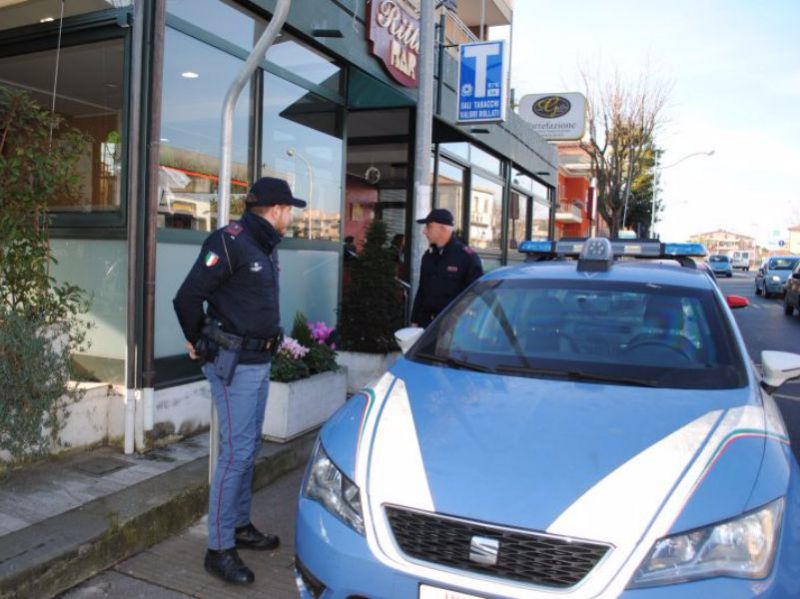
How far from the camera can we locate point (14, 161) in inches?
153

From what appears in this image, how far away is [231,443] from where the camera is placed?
3.20 meters

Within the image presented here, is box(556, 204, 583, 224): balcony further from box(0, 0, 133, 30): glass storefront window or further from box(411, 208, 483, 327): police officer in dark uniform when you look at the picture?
box(0, 0, 133, 30): glass storefront window

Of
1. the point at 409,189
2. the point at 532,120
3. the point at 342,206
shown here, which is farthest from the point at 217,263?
the point at 532,120

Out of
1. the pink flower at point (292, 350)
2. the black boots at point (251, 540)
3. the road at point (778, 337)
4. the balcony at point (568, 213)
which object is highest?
the balcony at point (568, 213)

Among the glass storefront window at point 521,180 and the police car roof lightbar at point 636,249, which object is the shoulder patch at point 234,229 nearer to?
the police car roof lightbar at point 636,249

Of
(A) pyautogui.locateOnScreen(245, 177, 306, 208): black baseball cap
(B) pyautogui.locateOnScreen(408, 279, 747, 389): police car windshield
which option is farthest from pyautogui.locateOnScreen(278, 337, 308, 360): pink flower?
(A) pyautogui.locateOnScreen(245, 177, 306, 208): black baseball cap

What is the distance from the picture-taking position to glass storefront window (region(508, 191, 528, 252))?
51.8 feet

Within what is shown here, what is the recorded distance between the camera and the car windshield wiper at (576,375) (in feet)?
9.71

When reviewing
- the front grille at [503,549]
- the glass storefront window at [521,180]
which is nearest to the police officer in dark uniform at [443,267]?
the front grille at [503,549]

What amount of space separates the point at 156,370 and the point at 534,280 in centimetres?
280

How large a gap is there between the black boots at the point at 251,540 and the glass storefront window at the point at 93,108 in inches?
100

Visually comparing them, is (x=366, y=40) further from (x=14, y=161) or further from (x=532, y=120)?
(x=532, y=120)

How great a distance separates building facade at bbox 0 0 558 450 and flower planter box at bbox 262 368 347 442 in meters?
0.65

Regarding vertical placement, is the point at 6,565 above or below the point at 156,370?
below
